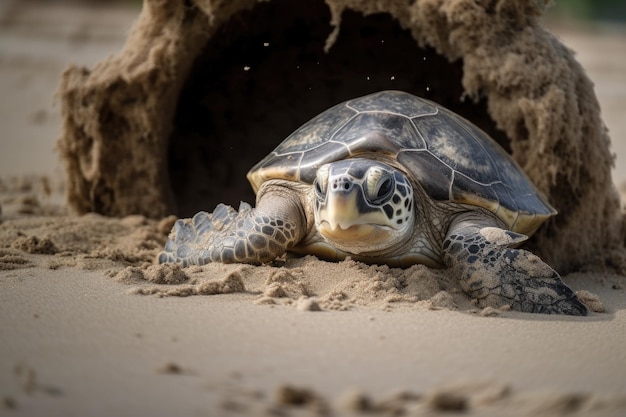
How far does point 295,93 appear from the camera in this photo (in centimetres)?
571

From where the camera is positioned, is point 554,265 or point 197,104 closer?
point 554,265

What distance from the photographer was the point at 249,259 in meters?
3.30

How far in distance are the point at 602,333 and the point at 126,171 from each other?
3321mm

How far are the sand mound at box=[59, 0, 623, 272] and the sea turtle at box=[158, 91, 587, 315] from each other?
57 cm

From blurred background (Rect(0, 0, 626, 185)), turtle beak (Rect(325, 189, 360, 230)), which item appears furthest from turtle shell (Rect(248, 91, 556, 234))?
blurred background (Rect(0, 0, 626, 185))

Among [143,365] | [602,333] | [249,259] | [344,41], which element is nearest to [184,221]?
[249,259]

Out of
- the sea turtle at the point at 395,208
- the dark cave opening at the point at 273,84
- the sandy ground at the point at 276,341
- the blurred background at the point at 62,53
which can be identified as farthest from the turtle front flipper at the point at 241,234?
the blurred background at the point at 62,53

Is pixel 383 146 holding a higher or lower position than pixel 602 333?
higher

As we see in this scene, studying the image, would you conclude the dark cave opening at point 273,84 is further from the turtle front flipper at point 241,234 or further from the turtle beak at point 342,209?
the turtle beak at point 342,209

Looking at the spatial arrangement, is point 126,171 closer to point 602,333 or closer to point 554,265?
point 554,265

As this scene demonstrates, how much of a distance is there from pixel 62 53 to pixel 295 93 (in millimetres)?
12453

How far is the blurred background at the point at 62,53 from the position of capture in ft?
29.0

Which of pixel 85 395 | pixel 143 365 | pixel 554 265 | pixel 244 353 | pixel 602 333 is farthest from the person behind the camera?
pixel 554 265

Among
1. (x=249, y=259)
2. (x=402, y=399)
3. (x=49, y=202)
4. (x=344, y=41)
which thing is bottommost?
(x=402, y=399)
